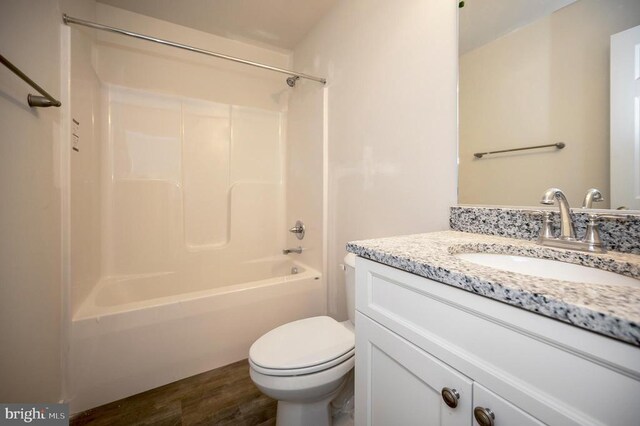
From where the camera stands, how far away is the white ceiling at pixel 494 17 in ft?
2.76

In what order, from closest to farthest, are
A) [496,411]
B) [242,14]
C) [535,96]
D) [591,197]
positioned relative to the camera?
[496,411]
[591,197]
[535,96]
[242,14]

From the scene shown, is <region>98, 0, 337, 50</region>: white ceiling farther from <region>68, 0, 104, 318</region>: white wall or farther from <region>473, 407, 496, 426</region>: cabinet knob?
<region>473, 407, 496, 426</region>: cabinet knob

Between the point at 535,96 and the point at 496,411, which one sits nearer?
the point at 496,411

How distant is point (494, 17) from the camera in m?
0.94

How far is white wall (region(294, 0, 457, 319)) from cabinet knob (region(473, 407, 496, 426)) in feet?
2.40

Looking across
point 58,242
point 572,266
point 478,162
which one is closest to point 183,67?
point 58,242

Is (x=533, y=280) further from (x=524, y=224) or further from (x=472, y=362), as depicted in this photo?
(x=524, y=224)

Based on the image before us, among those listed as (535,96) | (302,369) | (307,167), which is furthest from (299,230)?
(535,96)

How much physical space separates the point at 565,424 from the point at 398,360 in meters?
0.31

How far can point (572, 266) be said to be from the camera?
622mm

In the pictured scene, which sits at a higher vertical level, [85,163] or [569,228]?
[85,163]

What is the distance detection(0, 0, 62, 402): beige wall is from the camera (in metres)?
0.86

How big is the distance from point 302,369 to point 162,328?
2.88 ft

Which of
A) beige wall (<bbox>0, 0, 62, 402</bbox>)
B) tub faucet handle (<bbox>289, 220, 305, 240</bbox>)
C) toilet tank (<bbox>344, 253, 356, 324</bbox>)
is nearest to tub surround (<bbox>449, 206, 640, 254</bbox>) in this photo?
toilet tank (<bbox>344, 253, 356, 324</bbox>)
